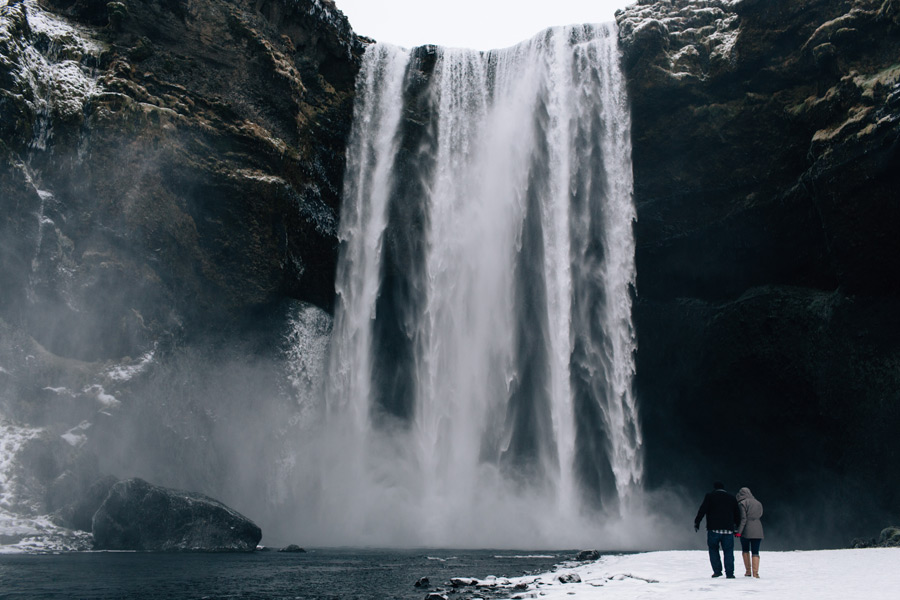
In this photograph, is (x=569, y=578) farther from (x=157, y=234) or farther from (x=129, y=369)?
(x=157, y=234)

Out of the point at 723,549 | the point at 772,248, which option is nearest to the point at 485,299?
the point at 772,248

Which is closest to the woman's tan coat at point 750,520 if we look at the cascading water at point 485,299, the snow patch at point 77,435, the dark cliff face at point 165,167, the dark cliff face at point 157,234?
the cascading water at point 485,299

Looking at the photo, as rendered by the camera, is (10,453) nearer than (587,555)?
No

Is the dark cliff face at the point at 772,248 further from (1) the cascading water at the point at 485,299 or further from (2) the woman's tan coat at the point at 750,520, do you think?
(2) the woman's tan coat at the point at 750,520

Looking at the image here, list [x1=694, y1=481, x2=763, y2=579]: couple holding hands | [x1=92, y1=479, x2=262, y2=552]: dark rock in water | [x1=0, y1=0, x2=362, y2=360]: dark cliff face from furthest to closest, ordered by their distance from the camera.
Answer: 1. [x1=0, y1=0, x2=362, y2=360]: dark cliff face
2. [x1=92, y1=479, x2=262, y2=552]: dark rock in water
3. [x1=694, y1=481, x2=763, y2=579]: couple holding hands

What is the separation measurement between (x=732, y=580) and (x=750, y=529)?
98cm

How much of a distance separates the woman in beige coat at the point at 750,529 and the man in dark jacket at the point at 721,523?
0.10 metres

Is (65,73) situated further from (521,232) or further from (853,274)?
(853,274)

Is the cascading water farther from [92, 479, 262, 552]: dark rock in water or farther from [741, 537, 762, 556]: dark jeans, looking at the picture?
[741, 537, 762, 556]: dark jeans

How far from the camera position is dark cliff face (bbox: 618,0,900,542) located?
26.0 m

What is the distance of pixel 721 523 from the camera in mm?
11203

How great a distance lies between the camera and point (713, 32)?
32.0 m

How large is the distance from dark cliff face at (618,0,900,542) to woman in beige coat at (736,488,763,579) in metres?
18.2

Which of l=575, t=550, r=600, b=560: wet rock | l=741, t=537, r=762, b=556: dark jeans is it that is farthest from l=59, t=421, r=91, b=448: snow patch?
Answer: l=741, t=537, r=762, b=556: dark jeans
